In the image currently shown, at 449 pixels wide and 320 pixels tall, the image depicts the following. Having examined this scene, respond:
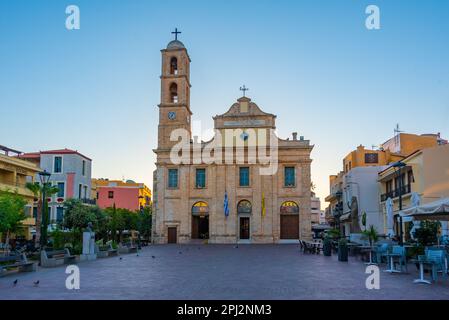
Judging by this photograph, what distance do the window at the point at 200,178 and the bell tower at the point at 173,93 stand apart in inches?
149

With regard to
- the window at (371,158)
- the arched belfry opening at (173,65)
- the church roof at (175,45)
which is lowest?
the window at (371,158)

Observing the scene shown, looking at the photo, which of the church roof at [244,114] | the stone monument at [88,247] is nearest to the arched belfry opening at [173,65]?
the church roof at [244,114]

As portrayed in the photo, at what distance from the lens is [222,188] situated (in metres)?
45.1

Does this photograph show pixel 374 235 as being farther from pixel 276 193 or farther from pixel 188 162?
pixel 188 162

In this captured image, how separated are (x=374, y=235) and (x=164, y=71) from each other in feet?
110

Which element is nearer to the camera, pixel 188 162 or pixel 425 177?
pixel 425 177

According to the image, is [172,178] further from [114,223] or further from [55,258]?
[55,258]

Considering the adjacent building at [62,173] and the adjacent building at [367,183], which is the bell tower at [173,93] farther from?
the adjacent building at [367,183]

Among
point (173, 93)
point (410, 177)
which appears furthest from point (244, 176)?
point (410, 177)

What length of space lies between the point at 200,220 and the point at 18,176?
16.5 m

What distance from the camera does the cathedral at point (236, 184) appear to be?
44.2m

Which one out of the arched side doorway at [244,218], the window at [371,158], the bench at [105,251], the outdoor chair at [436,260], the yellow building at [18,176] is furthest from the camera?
the window at [371,158]

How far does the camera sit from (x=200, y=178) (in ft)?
151
